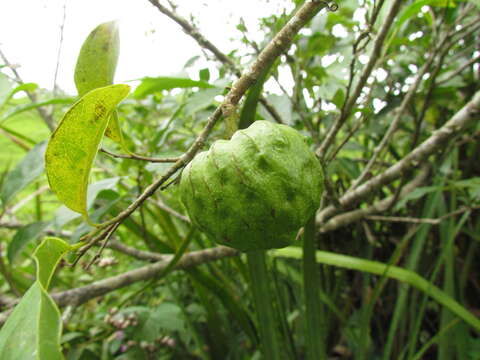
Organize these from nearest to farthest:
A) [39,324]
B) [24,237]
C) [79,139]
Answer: [39,324], [79,139], [24,237]

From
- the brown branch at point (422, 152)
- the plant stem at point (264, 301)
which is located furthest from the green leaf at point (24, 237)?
the brown branch at point (422, 152)

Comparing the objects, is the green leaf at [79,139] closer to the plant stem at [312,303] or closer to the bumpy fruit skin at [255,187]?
the bumpy fruit skin at [255,187]

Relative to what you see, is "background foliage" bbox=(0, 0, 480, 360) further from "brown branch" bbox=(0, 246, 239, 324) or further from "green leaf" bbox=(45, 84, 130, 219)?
"green leaf" bbox=(45, 84, 130, 219)

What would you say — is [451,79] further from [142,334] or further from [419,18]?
[142,334]

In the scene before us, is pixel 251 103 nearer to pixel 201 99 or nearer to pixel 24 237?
pixel 201 99

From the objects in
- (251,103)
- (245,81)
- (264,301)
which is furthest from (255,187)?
(264,301)

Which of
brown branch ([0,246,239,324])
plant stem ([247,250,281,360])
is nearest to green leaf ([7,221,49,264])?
brown branch ([0,246,239,324])
